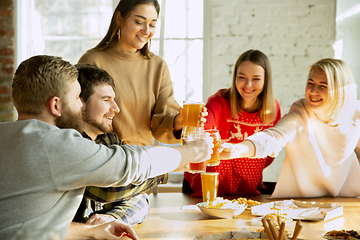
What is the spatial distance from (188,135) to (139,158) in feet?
1.25

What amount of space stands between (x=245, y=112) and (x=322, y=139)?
447 mm

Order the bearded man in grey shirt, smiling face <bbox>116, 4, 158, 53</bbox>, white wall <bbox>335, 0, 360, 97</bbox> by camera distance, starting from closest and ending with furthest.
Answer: the bearded man in grey shirt
smiling face <bbox>116, 4, 158, 53</bbox>
white wall <bbox>335, 0, 360, 97</bbox>

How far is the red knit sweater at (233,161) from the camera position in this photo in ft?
6.79

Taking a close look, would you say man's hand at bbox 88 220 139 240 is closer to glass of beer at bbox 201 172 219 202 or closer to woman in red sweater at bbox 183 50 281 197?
Answer: glass of beer at bbox 201 172 219 202

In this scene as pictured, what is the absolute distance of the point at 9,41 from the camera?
12.0 ft

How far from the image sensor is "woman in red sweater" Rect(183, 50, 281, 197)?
2.12 m

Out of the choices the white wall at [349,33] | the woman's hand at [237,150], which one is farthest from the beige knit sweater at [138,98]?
the white wall at [349,33]

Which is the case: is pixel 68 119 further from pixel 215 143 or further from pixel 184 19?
pixel 184 19

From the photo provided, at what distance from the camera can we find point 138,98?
1.94 m

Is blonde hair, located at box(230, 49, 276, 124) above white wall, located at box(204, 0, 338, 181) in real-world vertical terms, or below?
below

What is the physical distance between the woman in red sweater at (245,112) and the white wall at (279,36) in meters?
1.30

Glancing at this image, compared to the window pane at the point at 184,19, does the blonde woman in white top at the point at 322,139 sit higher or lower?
lower

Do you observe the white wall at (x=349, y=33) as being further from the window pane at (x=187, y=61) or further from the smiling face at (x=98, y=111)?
the smiling face at (x=98, y=111)

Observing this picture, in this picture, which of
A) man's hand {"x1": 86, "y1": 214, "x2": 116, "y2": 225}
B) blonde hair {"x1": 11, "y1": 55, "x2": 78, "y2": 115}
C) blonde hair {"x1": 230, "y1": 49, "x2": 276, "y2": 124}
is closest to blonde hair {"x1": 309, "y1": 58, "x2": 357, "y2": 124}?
blonde hair {"x1": 230, "y1": 49, "x2": 276, "y2": 124}
